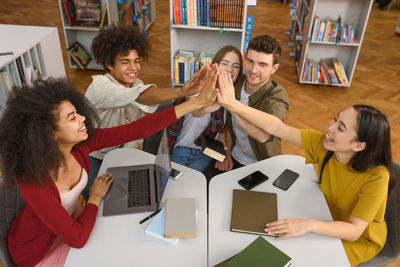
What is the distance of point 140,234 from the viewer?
1588 mm

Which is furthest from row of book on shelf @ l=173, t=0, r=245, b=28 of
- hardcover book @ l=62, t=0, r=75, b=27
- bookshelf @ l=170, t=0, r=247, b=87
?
hardcover book @ l=62, t=0, r=75, b=27

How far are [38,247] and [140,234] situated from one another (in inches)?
17.4

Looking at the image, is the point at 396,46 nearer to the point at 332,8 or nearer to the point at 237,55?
the point at 332,8

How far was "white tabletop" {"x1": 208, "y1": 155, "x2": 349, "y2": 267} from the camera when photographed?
58.9 inches

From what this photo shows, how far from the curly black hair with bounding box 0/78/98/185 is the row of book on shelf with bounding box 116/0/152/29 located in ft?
12.0

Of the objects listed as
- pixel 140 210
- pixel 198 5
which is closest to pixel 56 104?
pixel 140 210

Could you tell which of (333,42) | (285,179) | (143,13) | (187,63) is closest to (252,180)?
(285,179)

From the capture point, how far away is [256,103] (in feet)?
7.77

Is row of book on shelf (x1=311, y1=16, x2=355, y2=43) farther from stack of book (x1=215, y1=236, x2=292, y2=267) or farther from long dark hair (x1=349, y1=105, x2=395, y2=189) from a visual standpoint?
stack of book (x1=215, y1=236, x2=292, y2=267)

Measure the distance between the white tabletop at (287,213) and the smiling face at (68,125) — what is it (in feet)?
2.38

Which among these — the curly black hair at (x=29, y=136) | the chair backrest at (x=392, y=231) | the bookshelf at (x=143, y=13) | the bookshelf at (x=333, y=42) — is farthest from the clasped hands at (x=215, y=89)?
the bookshelf at (x=143, y=13)

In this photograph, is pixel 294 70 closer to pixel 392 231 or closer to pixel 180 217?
pixel 392 231

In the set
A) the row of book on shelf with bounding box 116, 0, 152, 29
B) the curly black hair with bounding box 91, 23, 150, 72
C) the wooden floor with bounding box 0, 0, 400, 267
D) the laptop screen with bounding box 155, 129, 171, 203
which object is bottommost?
the wooden floor with bounding box 0, 0, 400, 267

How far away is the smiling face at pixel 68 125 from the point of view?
157 centimetres
